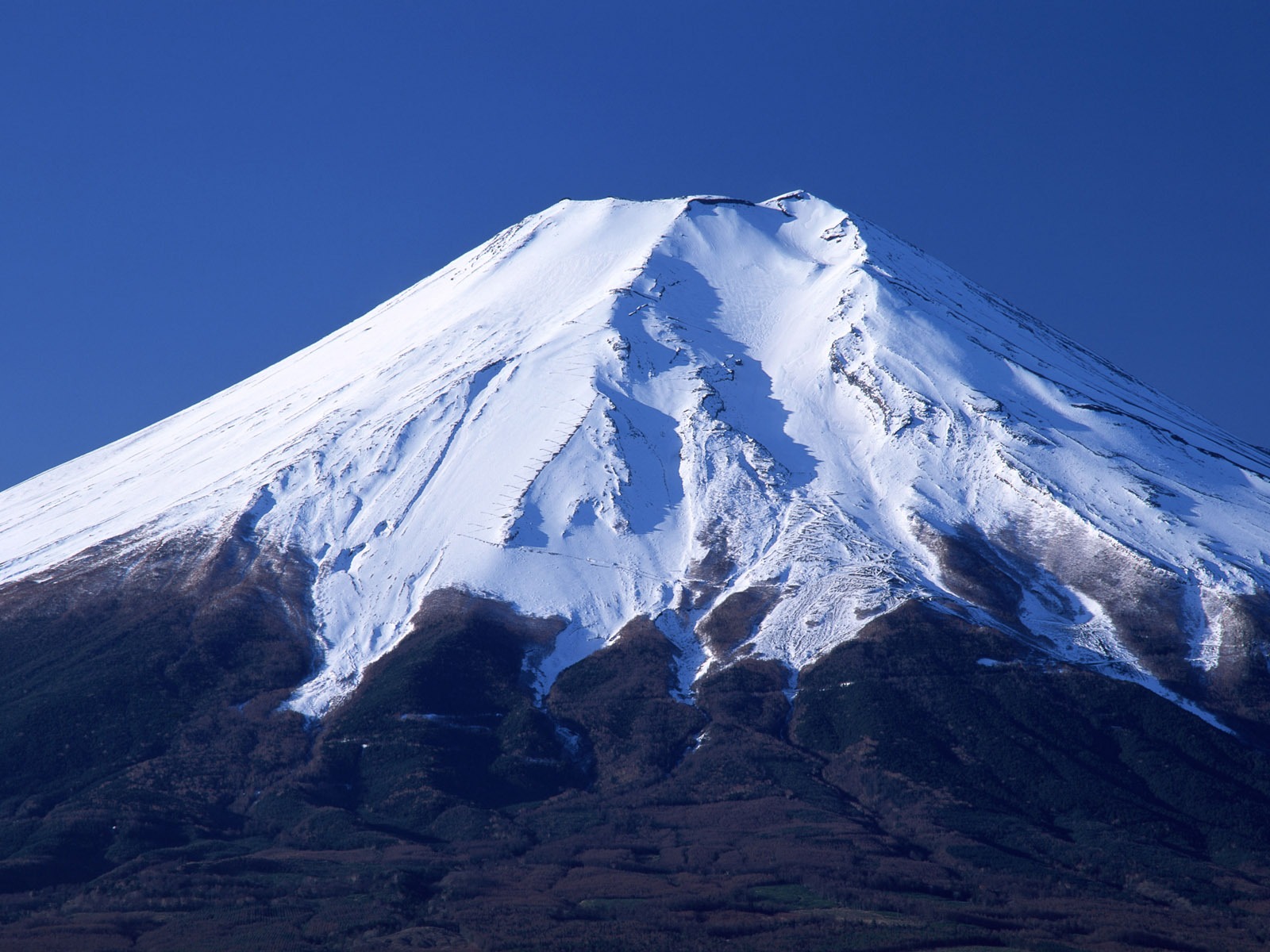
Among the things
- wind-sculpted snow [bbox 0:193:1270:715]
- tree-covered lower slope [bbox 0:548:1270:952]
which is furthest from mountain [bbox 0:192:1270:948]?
wind-sculpted snow [bbox 0:193:1270:715]

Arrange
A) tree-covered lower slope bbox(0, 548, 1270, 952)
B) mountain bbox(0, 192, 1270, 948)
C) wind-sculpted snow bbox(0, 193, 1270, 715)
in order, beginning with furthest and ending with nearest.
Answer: wind-sculpted snow bbox(0, 193, 1270, 715) → mountain bbox(0, 192, 1270, 948) → tree-covered lower slope bbox(0, 548, 1270, 952)

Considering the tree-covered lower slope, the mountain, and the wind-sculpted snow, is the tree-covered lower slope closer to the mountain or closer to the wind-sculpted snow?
the mountain

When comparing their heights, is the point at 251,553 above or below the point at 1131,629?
above

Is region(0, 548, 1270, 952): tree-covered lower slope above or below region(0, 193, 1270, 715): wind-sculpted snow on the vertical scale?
below

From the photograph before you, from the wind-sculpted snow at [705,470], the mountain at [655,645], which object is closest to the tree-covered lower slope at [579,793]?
the mountain at [655,645]

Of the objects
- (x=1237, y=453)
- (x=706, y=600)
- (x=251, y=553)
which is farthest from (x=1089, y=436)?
(x=251, y=553)

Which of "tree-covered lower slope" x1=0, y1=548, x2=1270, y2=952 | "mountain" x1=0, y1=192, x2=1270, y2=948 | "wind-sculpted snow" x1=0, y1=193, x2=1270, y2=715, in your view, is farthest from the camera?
"wind-sculpted snow" x1=0, y1=193, x2=1270, y2=715

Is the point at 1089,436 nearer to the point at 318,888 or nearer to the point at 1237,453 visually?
the point at 1237,453

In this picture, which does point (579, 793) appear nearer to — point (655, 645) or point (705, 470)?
point (655, 645)
